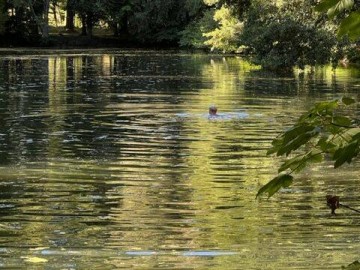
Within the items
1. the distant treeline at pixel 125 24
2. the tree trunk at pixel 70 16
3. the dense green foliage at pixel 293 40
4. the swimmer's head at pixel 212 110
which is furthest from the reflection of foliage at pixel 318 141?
the tree trunk at pixel 70 16

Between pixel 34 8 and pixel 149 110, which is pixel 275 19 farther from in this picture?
pixel 34 8

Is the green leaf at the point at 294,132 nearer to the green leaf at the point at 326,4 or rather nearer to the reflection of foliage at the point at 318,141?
the reflection of foliage at the point at 318,141

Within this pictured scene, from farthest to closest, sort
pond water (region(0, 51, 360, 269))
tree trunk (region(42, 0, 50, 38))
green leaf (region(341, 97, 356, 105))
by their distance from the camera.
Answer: tree trunk (region(42, 0, 50, 38)) < pond water (region(0, 51, 360, 269)) < green leaf (region(341, 97, 356, 105))

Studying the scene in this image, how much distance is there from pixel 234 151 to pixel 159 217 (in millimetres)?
6792

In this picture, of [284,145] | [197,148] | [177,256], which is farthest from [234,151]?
[284,145]

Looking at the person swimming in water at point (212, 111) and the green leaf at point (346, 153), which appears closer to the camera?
the green leaf at point (346, 153)

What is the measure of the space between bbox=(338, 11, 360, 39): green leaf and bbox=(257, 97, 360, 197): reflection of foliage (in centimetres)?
28

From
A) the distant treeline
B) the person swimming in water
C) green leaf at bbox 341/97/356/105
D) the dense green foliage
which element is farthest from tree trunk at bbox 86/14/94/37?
green leaf at bbox 341/97/356/105

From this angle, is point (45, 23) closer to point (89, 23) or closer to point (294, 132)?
point (89, 23)

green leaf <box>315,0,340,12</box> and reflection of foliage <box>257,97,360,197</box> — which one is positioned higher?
green leaf <box>315,0,340,12</box>

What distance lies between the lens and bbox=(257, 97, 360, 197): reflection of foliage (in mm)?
3057

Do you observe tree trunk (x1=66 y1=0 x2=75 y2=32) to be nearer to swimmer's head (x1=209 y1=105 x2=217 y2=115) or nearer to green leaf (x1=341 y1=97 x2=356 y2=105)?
swimmer's head (x1=209 y1=105 x2=217 y2=115)

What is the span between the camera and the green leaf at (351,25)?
9.76 feet

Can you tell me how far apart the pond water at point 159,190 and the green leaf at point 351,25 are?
15.0 ft
